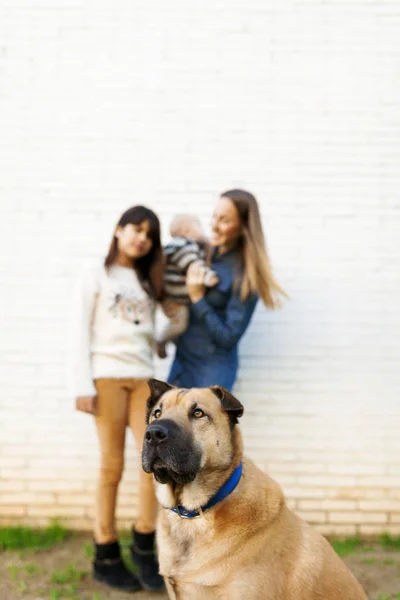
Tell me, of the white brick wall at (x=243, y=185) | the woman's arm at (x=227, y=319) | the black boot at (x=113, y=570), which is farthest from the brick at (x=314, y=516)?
the woman's arm at (x=227, y=319)

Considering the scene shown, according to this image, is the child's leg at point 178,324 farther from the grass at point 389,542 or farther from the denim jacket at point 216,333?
the grass at point 389,542

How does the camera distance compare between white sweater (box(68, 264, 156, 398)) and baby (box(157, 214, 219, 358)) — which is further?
baby (box(157, 214, 219, 358))

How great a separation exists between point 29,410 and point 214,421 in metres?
2.14

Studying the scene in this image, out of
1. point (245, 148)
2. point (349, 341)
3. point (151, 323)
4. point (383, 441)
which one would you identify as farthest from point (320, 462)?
point (245, 148)

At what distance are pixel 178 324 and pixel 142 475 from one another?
844 mm

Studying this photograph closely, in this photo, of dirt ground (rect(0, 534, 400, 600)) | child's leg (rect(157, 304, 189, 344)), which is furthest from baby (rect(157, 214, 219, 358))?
dirt ground (rect(0, 534, 400, 600))

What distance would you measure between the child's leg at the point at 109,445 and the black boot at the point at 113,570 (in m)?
0.05

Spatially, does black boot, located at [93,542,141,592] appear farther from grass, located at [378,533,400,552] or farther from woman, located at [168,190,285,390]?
grass, located at [378,533,400,552]

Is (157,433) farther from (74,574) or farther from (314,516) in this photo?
(314,516)

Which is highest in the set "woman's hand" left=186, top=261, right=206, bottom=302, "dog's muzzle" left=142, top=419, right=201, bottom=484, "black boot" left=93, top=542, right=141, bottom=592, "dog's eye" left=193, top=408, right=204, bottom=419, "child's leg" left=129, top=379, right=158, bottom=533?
"woman's hand" left=186, top=261, right=206, bottom=302

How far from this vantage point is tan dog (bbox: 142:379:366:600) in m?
1.90

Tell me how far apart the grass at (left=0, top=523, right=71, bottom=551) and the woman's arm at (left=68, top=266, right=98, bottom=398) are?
51.2 inches

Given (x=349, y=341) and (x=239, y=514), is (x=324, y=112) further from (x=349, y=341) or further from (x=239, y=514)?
(x=239, y=514)

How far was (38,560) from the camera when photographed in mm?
3365
